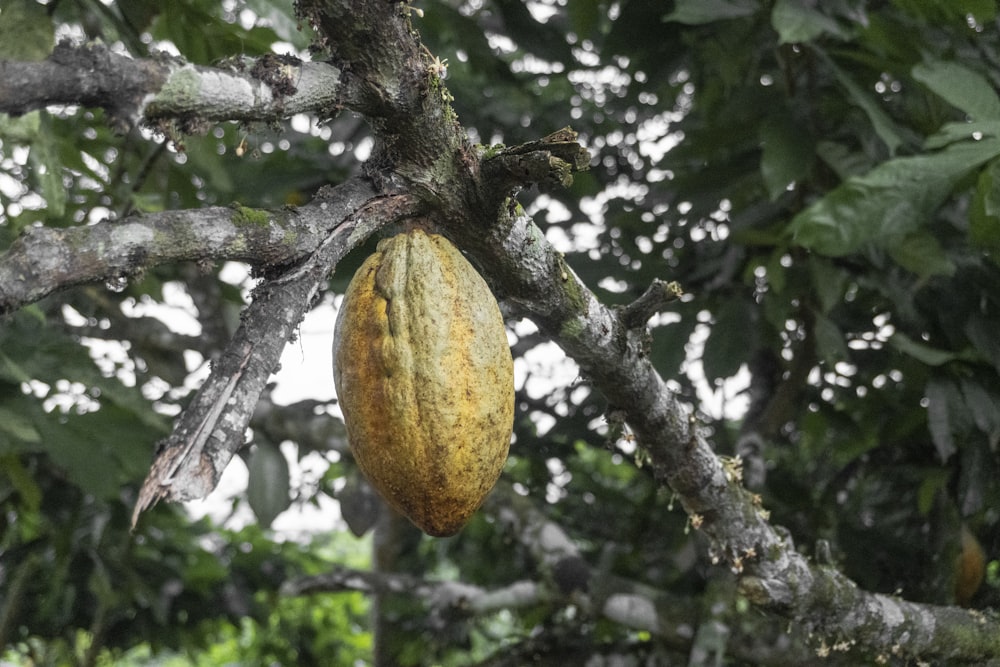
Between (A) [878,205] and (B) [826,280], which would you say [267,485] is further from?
(A) [878,205]

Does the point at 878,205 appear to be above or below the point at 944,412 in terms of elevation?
above

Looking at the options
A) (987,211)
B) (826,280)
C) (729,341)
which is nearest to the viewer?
(987,211)

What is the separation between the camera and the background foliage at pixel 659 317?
196 centimetres

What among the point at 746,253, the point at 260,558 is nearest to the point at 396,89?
the point at 746,253

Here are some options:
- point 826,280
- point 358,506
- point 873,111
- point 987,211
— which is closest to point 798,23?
point 873,111

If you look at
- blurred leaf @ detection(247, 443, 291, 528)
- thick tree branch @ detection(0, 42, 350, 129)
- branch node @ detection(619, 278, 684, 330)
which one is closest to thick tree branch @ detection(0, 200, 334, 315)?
thick tree branch @ detection(0, 42, 350, 129)

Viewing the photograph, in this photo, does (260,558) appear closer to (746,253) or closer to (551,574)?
(551,574)

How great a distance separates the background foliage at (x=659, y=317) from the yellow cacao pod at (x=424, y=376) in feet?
1.48

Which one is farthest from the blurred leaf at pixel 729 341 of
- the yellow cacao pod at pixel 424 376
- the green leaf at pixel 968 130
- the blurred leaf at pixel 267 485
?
the yellow cacao pod at pixel 424 376

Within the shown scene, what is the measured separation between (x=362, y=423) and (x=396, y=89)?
0.35m

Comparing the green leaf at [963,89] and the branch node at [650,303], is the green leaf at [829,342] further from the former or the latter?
the branch node at [650,303]

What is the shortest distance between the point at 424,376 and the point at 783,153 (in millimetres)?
1409

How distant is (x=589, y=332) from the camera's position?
128cm

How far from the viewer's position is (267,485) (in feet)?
8.32
